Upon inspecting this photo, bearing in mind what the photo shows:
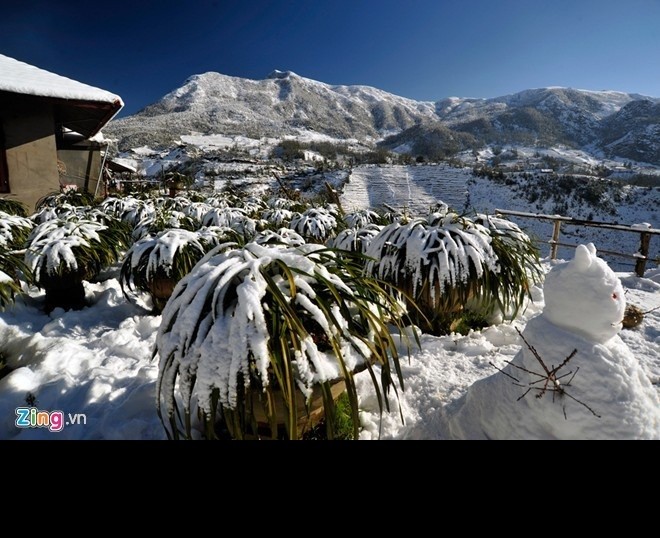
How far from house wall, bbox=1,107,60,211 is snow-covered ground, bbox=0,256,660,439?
2803 mm

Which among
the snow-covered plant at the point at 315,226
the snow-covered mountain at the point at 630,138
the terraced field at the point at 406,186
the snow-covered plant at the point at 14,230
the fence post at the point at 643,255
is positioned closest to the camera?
the snow-covered plant at the point at 14,230

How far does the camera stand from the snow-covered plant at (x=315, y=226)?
3498 millimetres

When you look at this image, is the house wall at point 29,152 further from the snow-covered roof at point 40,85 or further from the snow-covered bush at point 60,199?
the snow-covered roof at point 40,85

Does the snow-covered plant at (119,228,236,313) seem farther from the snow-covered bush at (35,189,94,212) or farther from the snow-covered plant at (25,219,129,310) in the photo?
the snow-covered bush at (35,189,94,212)

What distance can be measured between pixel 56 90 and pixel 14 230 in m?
1.87

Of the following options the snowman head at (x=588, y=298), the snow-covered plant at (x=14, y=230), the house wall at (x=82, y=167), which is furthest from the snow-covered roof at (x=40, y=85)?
the snowman head at (x=588, y=298)

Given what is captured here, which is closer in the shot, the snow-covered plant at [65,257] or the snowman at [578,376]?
the snowman at [578,376]

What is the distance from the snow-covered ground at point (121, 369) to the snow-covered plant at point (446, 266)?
0.25 metres
